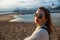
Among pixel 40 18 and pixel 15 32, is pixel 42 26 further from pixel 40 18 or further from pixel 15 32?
pixel 15 32

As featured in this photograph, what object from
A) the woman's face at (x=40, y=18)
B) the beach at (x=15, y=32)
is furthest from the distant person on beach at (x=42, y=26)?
the beach at (x=15, y=32)

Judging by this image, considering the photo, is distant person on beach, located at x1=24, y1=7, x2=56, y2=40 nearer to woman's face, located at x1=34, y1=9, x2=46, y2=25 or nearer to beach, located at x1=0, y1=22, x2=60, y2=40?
woman's face, located at x1=34, y1=9, x2=46, y2=25

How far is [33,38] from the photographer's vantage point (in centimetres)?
147

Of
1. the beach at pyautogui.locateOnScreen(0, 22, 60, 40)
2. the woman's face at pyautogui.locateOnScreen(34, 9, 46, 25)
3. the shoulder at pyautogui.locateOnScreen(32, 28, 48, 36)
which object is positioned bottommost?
the beach at pyautogui.locateOnScreen(0, 22, 60, 40)

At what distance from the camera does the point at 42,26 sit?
1.57 m

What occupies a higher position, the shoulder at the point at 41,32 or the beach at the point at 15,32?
the shoulder at the point at 41,32

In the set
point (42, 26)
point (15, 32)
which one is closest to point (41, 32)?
point (42, 26)

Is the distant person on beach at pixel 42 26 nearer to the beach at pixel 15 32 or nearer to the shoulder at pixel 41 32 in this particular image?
the shoulder at pixel 41 32

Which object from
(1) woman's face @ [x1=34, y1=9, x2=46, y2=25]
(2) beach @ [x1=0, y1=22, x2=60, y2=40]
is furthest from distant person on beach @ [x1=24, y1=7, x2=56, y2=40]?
(2) beach @ [x1=0, y1=22, x2=60, y2=40]

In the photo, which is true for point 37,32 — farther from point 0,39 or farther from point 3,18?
point 3,18

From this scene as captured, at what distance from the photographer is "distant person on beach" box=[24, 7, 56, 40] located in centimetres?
150

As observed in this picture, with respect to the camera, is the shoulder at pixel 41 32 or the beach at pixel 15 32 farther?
the beach at pixel 15 32

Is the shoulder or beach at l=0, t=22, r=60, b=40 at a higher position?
the shoulder

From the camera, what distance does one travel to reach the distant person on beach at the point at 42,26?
150cm
